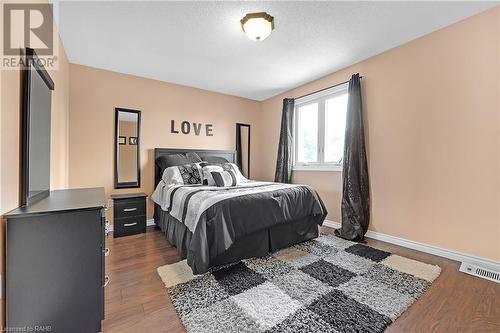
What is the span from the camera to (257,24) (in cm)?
211

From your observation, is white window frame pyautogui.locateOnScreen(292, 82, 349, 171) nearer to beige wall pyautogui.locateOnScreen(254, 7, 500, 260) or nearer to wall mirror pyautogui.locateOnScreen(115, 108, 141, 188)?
beige wall pyautogui.locateOnScreen(254, 7, 500, 260)

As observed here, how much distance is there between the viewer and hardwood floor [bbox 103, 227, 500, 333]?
139 centimetres

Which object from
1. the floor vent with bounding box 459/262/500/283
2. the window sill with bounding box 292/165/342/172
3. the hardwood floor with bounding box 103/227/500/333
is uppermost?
the window sill with bounding box 292/165/342/172

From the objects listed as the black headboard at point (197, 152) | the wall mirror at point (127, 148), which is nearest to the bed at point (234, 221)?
the black headboard at point (197, 152)

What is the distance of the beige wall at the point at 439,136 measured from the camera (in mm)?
2104

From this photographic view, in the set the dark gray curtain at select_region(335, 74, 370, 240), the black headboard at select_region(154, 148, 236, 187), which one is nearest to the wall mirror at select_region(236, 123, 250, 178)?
the black headboard at select_region(154, 148, 236, 187)

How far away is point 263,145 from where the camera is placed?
5016mm

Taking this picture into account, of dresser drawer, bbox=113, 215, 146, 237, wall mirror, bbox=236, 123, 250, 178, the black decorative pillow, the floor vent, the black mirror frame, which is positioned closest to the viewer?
the black mirror frame

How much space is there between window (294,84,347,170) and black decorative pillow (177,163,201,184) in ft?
6.26

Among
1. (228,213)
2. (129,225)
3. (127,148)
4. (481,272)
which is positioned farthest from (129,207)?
(481,272)

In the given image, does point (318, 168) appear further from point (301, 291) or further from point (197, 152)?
point (301, 291)

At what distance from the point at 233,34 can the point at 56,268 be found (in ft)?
8.31

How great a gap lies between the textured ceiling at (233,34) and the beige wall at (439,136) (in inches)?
9.9

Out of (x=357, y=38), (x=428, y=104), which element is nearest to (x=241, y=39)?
(x=357, y=38)
